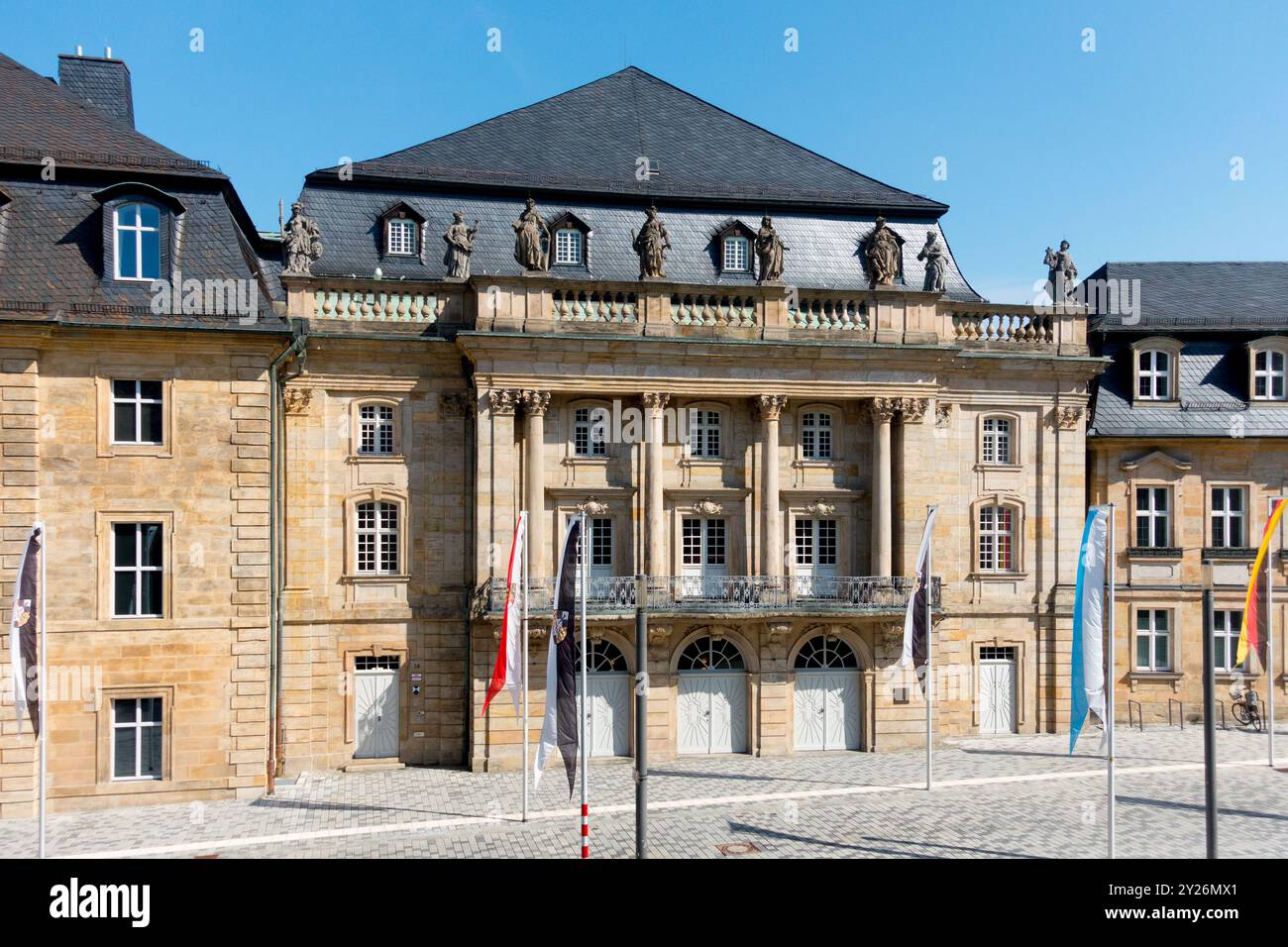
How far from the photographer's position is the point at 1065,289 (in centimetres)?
2991

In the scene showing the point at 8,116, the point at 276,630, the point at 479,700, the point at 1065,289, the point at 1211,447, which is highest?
the point at 8,116

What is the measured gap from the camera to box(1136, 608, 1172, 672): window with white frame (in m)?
30.8

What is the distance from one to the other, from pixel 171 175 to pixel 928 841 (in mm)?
22022

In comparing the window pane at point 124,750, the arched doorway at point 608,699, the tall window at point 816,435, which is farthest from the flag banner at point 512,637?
the tall window at point 816,435

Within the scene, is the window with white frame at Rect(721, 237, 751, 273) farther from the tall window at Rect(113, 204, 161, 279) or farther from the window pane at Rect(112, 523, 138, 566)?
the window pane at Rect(112, 523, 138, 566)

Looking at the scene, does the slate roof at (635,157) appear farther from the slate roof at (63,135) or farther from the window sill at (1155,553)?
the window sill at (1155,553)

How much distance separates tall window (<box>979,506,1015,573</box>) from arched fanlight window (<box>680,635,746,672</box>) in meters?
7.95

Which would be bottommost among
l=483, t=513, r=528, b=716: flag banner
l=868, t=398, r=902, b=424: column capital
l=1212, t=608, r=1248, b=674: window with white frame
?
l=1212, t=608, r=1248, b=674: window with white frame

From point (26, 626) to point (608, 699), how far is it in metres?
13.8

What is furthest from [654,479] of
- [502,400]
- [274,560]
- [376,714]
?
[274,560]

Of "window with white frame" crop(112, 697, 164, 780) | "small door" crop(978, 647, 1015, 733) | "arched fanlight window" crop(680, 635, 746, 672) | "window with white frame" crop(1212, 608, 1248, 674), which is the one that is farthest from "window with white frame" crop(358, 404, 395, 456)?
"window with white frame" crop(1212, 608, 1248, 674)

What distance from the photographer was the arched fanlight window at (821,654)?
27.8 metres

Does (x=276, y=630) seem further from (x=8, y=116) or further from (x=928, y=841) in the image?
(x=928, y=841)
